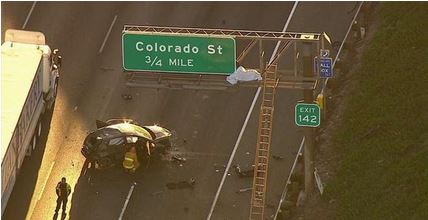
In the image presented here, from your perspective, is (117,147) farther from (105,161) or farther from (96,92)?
(96,92)

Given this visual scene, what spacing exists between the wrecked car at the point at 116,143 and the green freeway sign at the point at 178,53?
437cm

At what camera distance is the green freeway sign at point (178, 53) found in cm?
4091

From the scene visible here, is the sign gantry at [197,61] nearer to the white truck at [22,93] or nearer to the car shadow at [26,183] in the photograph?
the white truck at [22,93]

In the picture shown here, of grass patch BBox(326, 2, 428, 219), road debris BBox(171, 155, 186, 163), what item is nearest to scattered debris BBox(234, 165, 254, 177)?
road debris BBox(171, 155, 186, 163)

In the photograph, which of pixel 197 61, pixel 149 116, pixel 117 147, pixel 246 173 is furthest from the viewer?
pixel 149 116

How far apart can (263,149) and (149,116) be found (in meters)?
6.51

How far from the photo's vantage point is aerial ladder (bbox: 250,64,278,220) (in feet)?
137

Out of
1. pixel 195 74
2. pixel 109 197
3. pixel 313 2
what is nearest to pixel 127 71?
pixel 195 74

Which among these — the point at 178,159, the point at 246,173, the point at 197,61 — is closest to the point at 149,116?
the point at 178,159

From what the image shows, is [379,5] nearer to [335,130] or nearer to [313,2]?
[313,2]

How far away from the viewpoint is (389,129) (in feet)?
147

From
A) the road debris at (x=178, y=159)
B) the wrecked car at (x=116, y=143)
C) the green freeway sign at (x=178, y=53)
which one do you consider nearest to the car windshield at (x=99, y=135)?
the wrecked car at (x=116, y=143)

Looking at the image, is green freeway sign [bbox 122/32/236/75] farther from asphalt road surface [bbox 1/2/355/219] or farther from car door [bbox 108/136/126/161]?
asphalt road surface [bbox 1/2/355/219]

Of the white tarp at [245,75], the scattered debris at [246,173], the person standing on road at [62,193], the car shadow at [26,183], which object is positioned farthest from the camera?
the scattered debris at [246,173]
